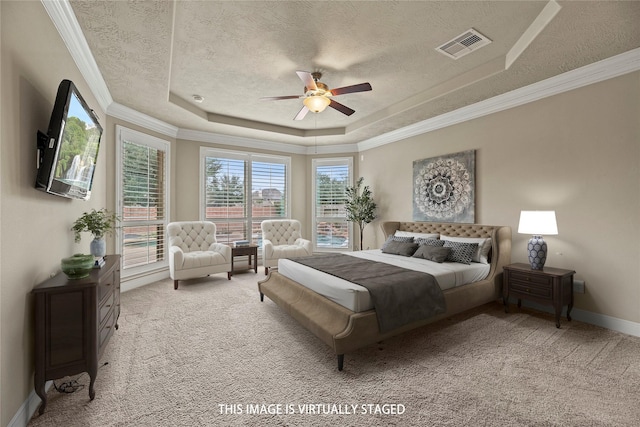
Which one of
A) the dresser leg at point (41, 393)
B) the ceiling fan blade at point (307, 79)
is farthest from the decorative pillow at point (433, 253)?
the dresser leg at point (41, 393)

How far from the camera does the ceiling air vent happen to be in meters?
2.84

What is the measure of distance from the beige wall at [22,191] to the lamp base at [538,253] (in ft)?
16.0

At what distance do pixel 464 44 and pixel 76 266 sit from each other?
4232 millimetres

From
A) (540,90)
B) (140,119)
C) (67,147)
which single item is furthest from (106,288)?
(540,90)

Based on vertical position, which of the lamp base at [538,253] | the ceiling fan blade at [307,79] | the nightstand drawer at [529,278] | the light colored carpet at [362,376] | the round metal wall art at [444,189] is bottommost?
the light colored carpet at [362,376]

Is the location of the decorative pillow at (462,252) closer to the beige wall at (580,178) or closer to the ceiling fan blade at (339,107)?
the beige wall at (580,178)

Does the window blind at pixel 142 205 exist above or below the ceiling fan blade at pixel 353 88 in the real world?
below

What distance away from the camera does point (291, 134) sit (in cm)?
616

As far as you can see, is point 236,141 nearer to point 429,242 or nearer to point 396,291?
point 429,242

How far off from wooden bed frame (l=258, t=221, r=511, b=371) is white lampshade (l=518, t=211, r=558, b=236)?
19.9 inches

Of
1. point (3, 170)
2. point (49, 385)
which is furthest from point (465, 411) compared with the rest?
point (3, 170)

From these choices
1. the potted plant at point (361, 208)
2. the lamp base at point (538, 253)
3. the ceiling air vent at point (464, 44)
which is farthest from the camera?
the potted plant at point (361, 208)

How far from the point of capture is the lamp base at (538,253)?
3373 mm

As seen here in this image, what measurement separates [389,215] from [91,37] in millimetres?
5382
